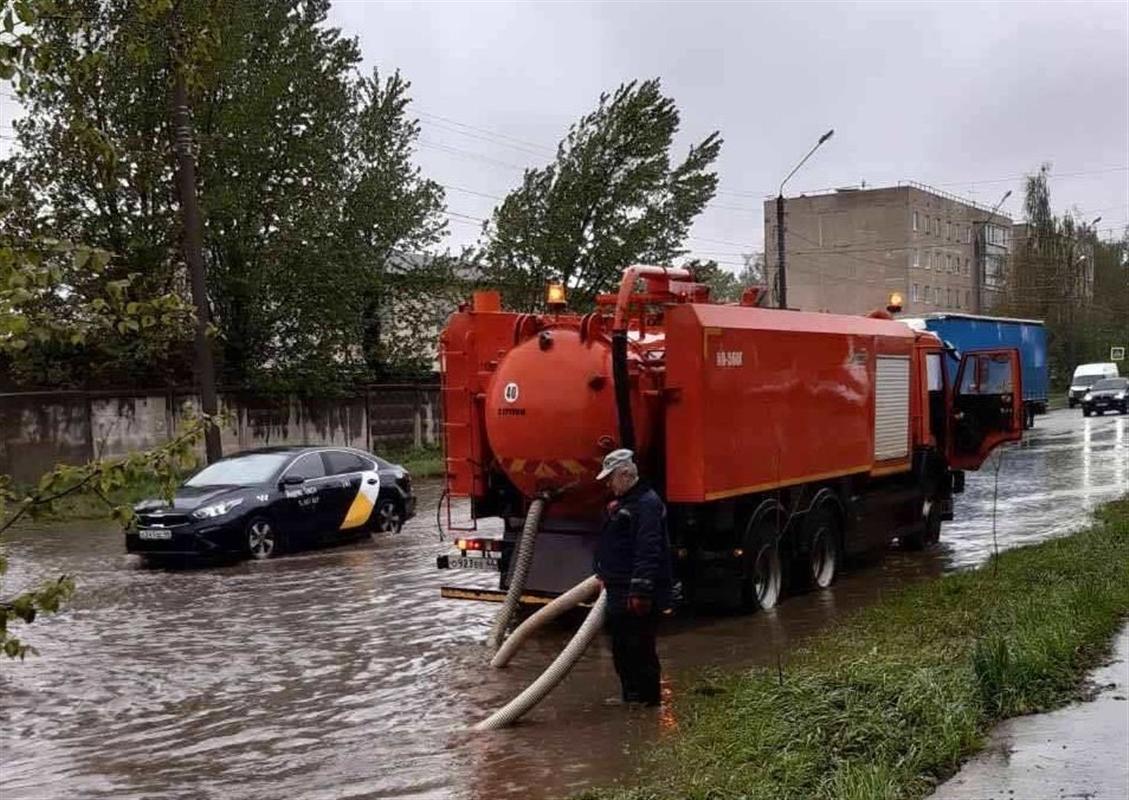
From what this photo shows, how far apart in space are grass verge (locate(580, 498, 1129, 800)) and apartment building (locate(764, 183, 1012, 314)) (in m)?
72.6

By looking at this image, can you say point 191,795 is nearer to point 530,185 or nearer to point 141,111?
point 141,111

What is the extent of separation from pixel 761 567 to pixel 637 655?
369 centimetres

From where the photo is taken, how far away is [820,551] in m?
12.5

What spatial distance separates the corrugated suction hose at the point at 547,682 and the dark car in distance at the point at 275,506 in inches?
293

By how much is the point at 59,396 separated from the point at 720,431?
1761 cm

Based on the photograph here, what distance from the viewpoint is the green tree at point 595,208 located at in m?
33.4

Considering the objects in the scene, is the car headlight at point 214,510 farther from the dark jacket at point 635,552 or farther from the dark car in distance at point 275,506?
the dark jacket at point 635,552

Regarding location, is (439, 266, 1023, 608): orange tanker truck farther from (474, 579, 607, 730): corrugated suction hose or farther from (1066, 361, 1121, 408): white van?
(1066, 361, 1121, 408): white van

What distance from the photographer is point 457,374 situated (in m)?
11.1

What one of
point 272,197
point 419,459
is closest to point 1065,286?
point 419,459

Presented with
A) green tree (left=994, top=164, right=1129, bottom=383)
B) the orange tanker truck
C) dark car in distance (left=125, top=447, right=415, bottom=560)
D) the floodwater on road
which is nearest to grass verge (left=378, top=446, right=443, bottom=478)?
dark car in distance (left=125, top=447, right=415, bottom=560)

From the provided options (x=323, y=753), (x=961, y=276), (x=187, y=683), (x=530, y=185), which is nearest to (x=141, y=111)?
(x=530, y=185)

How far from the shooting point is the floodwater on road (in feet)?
22.0

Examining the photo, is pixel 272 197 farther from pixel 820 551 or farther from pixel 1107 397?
pixel 1107 397
